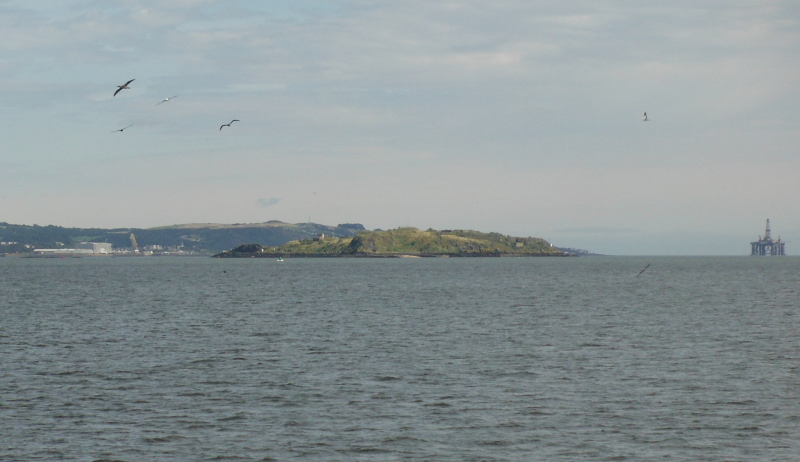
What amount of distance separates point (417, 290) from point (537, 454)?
123 metres

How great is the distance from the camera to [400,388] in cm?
4509

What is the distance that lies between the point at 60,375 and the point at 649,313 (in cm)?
6771

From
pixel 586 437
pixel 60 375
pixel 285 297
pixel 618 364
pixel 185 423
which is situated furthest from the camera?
pixel 285 297

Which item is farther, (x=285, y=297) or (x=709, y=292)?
(x=709, y=292)

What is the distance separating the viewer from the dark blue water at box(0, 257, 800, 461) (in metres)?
33.0

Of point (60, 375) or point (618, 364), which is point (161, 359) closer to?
point (60, 375)

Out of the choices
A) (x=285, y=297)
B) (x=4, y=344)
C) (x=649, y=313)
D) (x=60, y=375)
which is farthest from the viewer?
(x=285, y=297)

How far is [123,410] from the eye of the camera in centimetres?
3925

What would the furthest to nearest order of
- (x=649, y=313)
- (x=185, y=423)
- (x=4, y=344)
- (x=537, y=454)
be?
(x=649, y=313), (x=4, y=344), (x=185, y=423), (x=537, y=454)

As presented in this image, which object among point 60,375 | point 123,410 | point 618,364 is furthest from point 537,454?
point 60,375

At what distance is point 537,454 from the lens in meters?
31.7

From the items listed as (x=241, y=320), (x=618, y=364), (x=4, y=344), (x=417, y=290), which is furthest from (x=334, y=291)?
(x=618, y=364)

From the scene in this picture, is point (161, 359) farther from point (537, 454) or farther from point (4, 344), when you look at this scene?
point (537, 454)

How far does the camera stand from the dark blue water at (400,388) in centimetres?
3297
